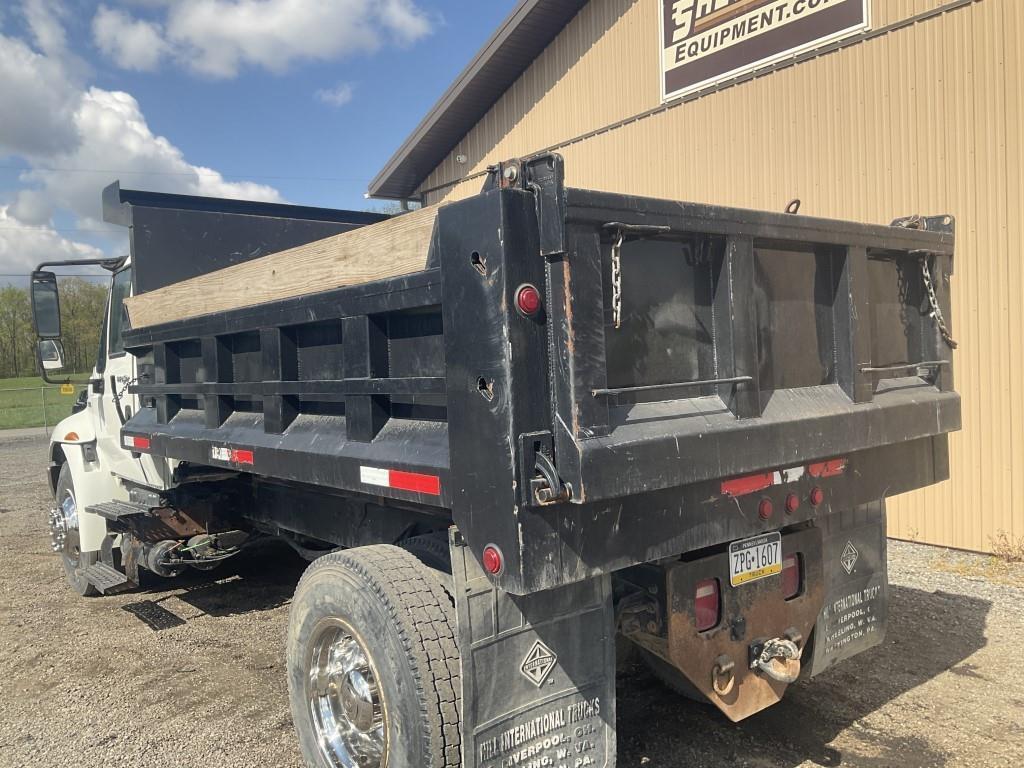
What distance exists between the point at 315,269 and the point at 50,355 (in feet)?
13.8

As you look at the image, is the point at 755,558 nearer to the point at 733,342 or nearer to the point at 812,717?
the point at 733,342

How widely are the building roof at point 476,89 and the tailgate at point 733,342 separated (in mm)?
7511

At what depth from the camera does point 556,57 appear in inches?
397

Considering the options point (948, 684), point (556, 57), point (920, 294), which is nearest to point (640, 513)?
point (920, 294)

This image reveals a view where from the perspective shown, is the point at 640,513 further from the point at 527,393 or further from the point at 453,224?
the point at 453,224

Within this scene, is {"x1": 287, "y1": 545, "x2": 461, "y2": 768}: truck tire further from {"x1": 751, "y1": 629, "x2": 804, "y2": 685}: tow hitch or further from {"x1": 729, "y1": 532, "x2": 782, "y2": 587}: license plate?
{"x1": 751, "y1": 629, "x2": 804, "y2": 685}: tow hitch

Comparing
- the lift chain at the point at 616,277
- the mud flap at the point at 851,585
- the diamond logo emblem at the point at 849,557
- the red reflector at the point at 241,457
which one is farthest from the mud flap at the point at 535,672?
the red reflector at the point at 241,457

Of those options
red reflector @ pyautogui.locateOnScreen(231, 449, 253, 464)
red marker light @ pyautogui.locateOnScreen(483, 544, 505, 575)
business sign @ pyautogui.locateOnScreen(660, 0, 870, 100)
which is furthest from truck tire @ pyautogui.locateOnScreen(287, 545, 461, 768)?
business sign @ pyautogui.locateOnScreen(660, 0, 870, 100)

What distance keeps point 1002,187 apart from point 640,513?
553cm

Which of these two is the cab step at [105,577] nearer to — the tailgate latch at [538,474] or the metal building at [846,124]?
the tailgate latch at [538,474]

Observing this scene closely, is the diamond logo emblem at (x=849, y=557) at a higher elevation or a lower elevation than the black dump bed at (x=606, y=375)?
lower

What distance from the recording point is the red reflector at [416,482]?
2512 millimetres

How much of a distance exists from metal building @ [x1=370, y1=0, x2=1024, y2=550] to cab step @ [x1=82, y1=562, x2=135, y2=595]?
20.7 feet

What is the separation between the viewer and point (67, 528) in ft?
20.4
